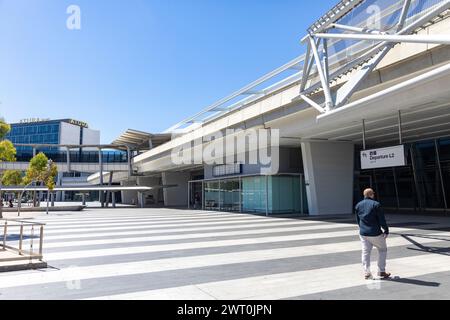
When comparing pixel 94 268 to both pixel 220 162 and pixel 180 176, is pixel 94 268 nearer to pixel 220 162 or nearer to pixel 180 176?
pixel 220 162

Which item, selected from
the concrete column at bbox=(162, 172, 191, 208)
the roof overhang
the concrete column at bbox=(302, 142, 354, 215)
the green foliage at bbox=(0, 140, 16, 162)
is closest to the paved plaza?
the concrete column at bbox=(302, 142, 354, 215)

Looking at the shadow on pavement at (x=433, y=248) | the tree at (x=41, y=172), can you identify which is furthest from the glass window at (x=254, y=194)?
the tree at (x=41, y=172)

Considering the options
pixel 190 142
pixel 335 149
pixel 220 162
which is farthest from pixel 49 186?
pixel 335 149

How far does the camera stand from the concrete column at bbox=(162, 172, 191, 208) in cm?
5119

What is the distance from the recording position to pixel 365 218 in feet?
23.5

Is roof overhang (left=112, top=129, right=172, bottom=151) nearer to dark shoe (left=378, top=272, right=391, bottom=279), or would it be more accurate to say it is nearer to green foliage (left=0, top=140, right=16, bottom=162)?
green foliage (left=0, top=140, right=16, bottom=162)

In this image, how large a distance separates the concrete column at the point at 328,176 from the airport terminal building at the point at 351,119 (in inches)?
2.6

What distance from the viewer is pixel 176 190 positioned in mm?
51656

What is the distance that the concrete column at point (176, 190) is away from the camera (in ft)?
168

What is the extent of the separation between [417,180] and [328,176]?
9022 mm

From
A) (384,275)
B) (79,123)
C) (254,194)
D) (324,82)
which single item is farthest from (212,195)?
(79,123)

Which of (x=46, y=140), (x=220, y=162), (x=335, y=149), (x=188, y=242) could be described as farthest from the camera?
(x=46, y=140)

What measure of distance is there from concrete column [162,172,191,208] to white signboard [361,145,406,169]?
37691 millimetres
